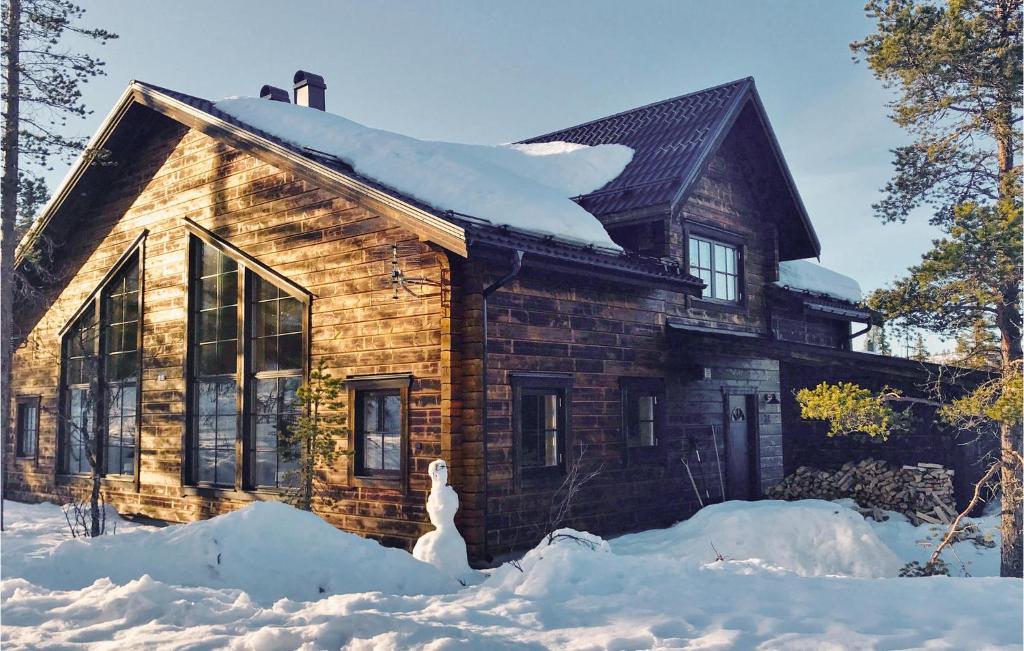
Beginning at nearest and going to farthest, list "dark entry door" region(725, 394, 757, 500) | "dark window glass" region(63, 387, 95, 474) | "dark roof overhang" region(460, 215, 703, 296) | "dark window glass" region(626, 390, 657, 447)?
"dark roof overhang" region(460, 215, 703, 296)
"dark window glass" region(626, 390, 657, 447)
"dark entry door" region(725, 394, 757, 500)
"dark window glass" region(63, 387, 95, 474)

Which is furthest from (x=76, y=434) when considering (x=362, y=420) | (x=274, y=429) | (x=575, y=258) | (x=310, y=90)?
(x=575, y=258)

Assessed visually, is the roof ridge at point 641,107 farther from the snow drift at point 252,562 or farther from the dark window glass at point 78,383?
the snow drift at point 252,562

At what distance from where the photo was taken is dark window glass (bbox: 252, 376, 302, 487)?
11664mm

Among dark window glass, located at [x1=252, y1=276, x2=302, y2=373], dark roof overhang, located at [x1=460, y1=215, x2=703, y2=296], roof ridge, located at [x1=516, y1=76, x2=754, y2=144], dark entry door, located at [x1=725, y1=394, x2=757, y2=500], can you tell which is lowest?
dark entry door, located at [x1=725, y1=394, x2=757, y2=500]

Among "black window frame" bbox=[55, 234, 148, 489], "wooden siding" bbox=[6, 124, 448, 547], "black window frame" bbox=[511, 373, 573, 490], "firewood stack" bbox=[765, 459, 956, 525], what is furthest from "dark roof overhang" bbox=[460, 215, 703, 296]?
"black window frame" bbox=[55, 234, 148, 489]

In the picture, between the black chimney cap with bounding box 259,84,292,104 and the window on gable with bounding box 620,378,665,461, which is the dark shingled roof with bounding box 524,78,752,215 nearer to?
the window on gable with bounding box 620,378,665,461

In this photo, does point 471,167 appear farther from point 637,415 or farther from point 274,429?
point 274,429

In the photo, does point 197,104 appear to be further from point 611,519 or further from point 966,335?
point 966,335

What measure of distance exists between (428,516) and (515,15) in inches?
260

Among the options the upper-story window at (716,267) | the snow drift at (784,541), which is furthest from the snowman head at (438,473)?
the upper-story window at (716,267)

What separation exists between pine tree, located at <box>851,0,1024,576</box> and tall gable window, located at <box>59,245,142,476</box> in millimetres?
11510

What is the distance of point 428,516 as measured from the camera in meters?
9.77

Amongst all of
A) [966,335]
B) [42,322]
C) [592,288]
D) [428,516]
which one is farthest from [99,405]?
[966,335]

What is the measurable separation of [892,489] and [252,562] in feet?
32.0
